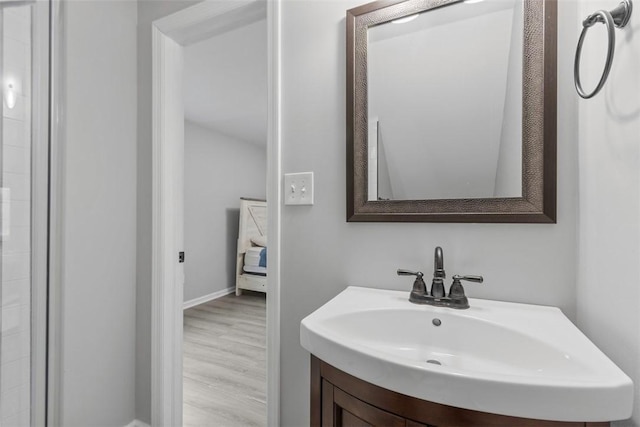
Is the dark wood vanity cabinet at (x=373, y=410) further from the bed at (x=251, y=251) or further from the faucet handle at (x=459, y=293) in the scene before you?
the bed at (x=251, y=251)

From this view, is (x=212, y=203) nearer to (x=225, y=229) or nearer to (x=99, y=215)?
(x=225, y=229)

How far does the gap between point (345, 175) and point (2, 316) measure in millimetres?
1472

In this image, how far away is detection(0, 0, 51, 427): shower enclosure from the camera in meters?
1.22

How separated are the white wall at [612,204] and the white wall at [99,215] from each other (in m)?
1.83

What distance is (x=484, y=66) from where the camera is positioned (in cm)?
96

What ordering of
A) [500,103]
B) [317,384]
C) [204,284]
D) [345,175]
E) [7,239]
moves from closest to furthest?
[317,384]
[500,103]
[345,175]
[7,239]
[204,284]

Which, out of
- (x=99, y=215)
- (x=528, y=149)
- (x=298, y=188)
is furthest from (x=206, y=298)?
(x=528, y=149)

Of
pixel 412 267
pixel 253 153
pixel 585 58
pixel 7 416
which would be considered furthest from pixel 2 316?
pixel 253 153

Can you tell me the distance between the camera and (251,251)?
4523 mm

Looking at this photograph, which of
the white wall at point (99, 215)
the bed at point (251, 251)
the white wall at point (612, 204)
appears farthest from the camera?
the bed at point (251, 251)

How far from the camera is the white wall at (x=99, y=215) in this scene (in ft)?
4.29

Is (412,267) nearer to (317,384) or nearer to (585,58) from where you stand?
(317,384)

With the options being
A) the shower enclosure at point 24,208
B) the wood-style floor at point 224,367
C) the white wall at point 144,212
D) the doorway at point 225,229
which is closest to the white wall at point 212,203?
the doorway at point 225,229

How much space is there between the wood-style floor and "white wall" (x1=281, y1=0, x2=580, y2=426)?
33.3 inches
